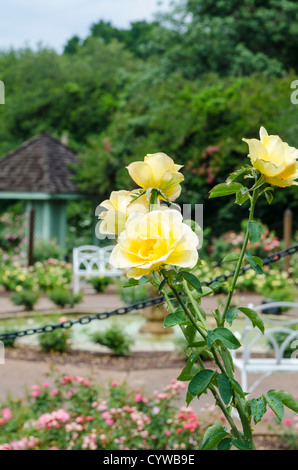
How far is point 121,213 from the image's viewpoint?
1111mm

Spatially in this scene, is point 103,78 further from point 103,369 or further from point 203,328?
point 203,328

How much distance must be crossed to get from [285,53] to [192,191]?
7146 millimetres

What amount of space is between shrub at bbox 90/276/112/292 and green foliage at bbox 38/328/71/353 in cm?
428

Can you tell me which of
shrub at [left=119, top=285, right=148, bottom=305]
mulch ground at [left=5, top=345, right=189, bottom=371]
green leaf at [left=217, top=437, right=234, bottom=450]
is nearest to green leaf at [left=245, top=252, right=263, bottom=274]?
green leaf at [left=217, top=437, right=234, bottom=450]

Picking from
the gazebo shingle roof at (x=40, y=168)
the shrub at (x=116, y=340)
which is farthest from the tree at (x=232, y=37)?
the shrub at (x=116, y=340)

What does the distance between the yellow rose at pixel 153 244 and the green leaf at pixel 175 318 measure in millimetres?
111

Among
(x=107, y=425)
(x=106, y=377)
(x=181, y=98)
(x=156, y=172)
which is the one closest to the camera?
(x=156, y=172)

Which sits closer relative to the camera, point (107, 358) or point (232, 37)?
point (107, 358)

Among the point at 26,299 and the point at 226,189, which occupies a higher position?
the point at 226,189

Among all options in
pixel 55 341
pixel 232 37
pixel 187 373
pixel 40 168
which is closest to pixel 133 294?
pixel 55 341

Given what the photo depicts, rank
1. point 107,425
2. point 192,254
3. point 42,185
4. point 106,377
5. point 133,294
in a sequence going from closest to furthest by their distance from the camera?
point 192,254 < point 107,425 < point 106,377 < point 133,294 < point 42,185

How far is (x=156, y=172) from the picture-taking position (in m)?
1.11

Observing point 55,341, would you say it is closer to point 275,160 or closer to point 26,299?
point 26,299

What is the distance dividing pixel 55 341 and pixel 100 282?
14.4 ft
